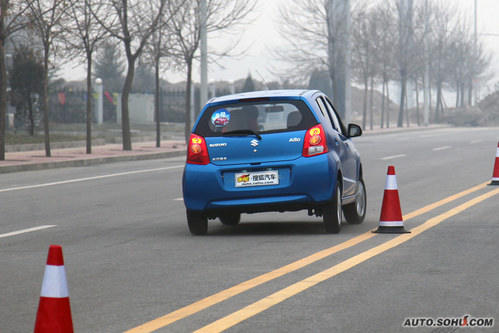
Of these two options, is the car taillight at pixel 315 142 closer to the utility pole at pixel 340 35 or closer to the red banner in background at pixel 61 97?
the utility pole at pixel 340 35

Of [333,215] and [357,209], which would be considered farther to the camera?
[357,209]

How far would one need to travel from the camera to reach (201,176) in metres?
11.2

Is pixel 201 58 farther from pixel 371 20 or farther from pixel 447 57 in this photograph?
pixel 447 57

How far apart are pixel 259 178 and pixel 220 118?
82 centimetres

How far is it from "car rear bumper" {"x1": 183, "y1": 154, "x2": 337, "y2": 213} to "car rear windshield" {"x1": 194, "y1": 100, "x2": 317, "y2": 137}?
0.41 meters

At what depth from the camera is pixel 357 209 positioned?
12.4 meters

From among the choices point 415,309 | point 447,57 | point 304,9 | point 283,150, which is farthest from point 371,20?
point 415,309

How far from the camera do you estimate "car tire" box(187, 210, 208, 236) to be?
11.3 m

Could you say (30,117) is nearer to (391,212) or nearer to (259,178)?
(259,178)

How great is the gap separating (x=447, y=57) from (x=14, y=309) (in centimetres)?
8843

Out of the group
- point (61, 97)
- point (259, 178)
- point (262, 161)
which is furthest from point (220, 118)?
point (61, 97)

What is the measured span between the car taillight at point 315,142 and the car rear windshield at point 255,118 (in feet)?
0.26

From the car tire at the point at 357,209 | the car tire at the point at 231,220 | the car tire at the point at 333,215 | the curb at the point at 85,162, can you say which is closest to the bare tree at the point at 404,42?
the curb at the point at 85,162

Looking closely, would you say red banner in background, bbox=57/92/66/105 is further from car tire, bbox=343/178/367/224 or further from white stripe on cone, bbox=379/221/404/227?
white stripe on cone, bbox=379/221/404/227
